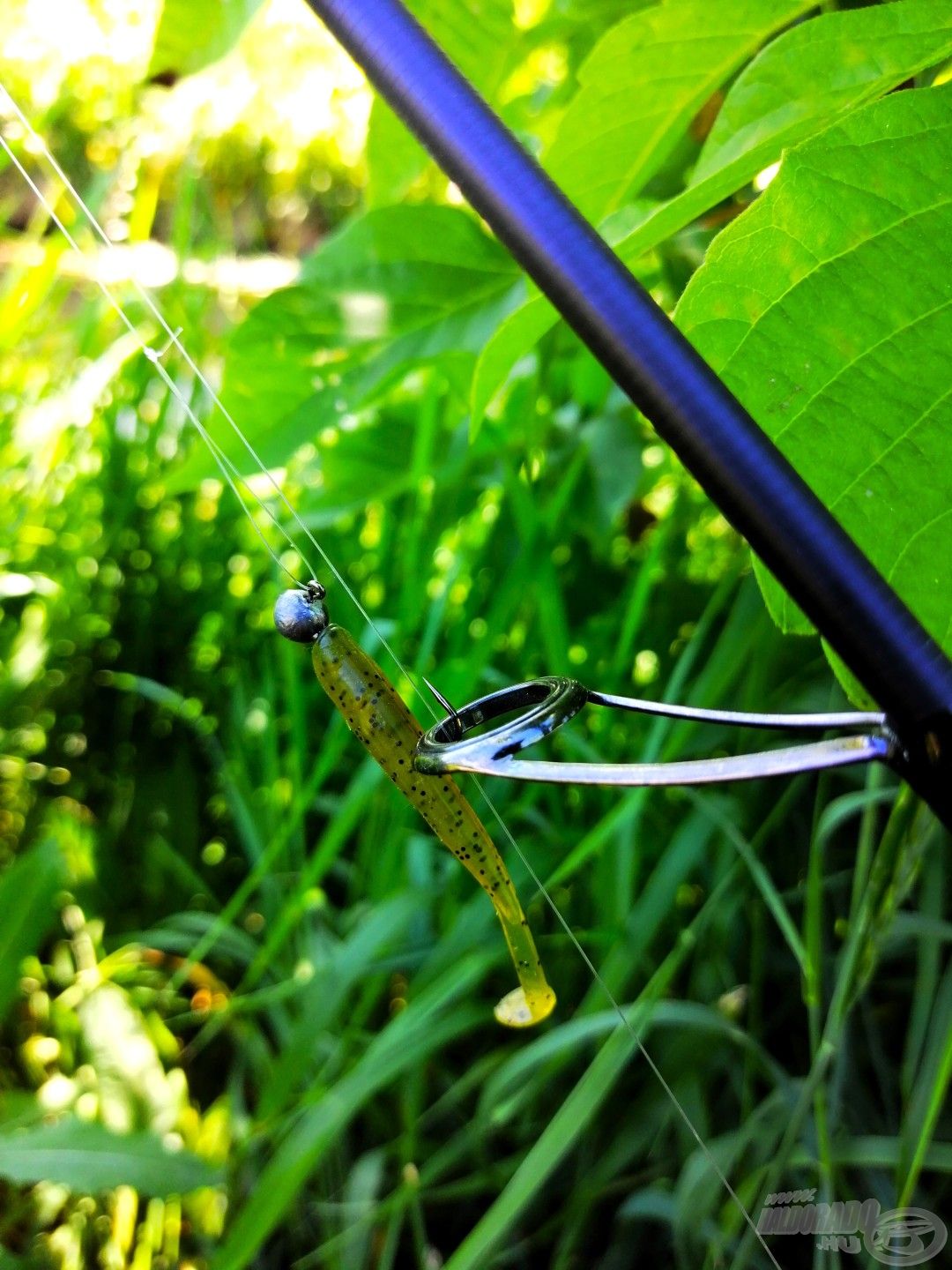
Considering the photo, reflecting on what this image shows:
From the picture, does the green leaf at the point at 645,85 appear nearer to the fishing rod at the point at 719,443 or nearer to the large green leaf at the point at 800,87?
the large green leaf at the point at 800,87

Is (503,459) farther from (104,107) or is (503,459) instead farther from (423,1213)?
(104,107)

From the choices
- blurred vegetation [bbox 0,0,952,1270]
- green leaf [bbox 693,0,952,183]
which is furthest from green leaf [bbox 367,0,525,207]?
green leaf [bbox 693,0,952,183]

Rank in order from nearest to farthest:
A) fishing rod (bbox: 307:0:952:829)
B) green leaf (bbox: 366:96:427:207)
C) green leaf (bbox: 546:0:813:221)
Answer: fishing rod (bbox: 307:0:952:829) < green leaf (bbox: 546:0:813:221) < green leaf (bbox: 366:96:427:207)

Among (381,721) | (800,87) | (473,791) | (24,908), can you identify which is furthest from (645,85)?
(24,908)

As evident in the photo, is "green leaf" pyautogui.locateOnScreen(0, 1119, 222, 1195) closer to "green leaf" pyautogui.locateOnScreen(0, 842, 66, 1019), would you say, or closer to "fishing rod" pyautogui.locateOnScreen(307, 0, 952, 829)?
"green leaf" pyautogui.locateOnScreen(0, 842, 66, 1019)

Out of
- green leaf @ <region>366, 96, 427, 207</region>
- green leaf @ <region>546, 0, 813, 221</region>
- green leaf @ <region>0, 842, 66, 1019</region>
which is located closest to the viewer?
green leaf @ <region>546, 0, 813, 221</region>

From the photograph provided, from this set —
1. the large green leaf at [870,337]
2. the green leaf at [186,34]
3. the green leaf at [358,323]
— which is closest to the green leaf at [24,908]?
the green leaf at [358,323]
